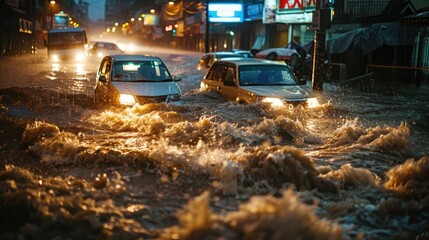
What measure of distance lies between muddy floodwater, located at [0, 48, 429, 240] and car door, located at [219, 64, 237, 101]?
52cm

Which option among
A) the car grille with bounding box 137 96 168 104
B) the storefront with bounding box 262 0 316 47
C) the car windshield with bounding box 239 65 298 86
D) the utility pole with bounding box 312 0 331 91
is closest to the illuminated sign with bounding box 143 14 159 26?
the storefront with bounding box 262 0 316 47

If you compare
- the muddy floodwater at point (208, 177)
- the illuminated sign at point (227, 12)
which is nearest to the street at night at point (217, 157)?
the muddy floodwater at point (208, 177)

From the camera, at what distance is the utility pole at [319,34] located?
15.6m

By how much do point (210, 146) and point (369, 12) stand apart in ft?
68.4

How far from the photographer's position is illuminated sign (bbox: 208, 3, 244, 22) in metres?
42.6

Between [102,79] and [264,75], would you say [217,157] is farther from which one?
[102,79]

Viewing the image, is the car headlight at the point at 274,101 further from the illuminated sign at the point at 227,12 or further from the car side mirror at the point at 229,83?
the illuminated sign at the point at 227,12

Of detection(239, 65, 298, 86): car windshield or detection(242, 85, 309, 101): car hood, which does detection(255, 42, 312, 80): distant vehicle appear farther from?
detection(242, 85, 309, 101): car hood

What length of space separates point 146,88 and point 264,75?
2.82 metres

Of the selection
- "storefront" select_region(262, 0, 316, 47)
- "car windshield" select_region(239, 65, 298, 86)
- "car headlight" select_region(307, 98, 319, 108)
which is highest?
"storefront" select_region(262, 0, 316, 47)

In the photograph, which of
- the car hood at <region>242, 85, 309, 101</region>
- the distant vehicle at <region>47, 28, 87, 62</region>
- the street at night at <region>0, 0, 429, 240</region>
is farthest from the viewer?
the distant vehicle at <region>47, 28, 87, 62</region>

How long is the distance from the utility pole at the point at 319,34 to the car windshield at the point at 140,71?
5.70 meters

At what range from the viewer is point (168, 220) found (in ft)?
16.1

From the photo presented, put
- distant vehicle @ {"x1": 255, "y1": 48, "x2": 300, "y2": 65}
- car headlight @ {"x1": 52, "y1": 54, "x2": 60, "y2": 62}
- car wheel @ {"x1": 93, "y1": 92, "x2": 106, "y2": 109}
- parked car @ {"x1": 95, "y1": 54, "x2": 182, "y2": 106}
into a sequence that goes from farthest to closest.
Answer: car headlight @ {"x1": 52, "y1": 54, "x2": 60, "y2": 62} < distant vehicle @ {"x1": 255, "y1": 48, "x2": 300, "y2": 65} < car wheel @ {"x1": 93, "y1": 92, "x2": 106, "y2": 109} < parked car @ {"x1": 95, "y1": 54, "x2": 182, "y2": 106}
